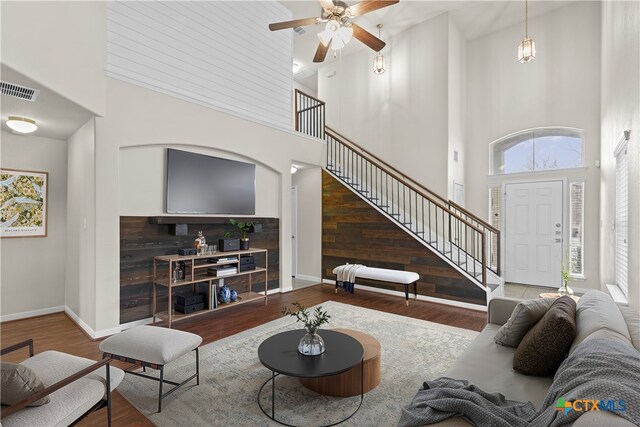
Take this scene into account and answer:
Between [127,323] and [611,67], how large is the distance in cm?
681

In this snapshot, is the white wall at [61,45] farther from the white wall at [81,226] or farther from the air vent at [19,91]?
the white wall at [81,226]

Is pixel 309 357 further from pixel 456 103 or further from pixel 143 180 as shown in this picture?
pixel 456 103

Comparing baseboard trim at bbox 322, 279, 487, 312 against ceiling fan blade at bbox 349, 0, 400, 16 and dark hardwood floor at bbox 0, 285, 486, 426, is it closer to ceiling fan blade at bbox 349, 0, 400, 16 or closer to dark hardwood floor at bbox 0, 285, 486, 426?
dark hardwood floor at bbox 0, 285, 486, 426

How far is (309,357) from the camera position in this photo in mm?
2311

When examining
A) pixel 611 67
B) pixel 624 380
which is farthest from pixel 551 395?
pixel 611 67

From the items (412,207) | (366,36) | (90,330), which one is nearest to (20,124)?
(90,330)

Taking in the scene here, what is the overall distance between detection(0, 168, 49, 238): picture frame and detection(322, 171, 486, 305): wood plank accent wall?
4.43 m

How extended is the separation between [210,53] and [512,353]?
513cm

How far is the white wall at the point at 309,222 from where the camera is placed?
6750 mm

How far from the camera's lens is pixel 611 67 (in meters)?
4.16

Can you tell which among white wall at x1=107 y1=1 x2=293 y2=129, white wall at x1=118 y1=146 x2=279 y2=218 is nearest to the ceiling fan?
white wall at x1=107 y1=1 x2=293 y2=129

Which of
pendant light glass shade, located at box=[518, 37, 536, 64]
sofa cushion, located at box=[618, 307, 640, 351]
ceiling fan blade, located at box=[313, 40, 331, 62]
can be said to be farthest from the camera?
pendant light glass shade, located at box=[518, 37, 536, 64]

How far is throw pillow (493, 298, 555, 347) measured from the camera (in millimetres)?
2311

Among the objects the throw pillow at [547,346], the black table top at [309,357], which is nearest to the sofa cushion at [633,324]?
the throw pillow at [547,346]
